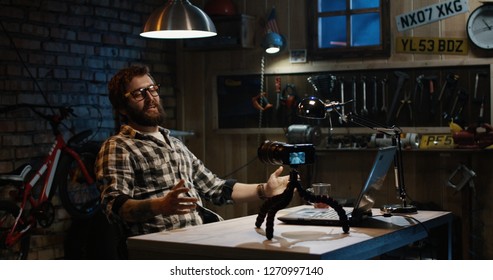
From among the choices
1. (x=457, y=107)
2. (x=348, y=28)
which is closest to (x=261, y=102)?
(x=348, y=28)

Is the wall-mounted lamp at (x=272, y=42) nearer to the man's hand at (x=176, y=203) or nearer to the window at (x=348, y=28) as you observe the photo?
the window at (x=348, y=28)

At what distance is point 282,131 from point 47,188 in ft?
6.42

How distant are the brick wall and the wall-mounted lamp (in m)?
1.05

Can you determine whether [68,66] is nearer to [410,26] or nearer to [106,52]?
[106,52]

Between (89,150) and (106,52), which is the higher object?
(106,52)

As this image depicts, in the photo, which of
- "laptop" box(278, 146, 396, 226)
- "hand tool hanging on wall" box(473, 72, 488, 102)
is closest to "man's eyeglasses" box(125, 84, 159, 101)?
"laptop" box(278, 146, 396, 226)

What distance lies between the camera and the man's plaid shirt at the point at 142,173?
3.14 meters

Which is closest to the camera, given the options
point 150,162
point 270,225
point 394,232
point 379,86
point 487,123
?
point 270,225

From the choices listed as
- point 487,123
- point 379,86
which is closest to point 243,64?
point 379,86

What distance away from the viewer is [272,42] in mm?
5934

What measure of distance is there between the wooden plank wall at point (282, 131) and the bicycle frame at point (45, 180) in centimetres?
148

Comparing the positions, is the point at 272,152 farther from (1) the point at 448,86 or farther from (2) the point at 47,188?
(1) the point at 448,86

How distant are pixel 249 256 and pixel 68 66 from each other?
343 centimetres

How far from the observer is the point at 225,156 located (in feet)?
21.3
